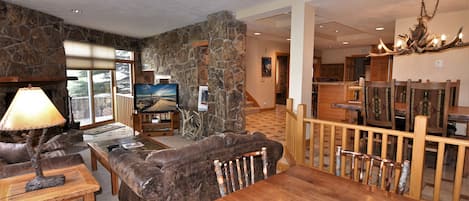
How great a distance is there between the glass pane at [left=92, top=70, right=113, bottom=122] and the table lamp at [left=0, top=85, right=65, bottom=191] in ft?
17.7

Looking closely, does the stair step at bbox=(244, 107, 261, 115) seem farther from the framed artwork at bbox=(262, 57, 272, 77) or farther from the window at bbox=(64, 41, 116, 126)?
the window at bbox=(64, 41, 116, 126)

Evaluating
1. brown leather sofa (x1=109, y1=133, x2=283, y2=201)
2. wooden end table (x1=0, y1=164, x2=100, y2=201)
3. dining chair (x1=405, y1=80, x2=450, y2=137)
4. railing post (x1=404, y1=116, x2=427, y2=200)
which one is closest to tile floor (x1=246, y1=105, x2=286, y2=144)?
dining chair (x1=405, y1=80, x2=450, y2=137)

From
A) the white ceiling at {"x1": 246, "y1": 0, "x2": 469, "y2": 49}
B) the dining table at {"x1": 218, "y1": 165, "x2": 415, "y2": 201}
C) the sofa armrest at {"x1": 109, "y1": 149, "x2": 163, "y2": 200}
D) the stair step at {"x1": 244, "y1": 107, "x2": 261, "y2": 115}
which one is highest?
the white ceiling at {"x1": 246, "y1": 0, "x2": 469, "y2": 49}

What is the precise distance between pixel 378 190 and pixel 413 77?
489cm

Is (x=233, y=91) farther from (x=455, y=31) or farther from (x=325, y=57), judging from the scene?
(x=325, y=57)

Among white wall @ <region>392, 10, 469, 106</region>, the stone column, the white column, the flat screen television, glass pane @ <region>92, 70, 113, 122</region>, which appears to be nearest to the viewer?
the white column

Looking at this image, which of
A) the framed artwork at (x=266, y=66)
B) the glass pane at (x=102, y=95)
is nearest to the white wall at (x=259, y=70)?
the framed artwork at (x=266, y=66)

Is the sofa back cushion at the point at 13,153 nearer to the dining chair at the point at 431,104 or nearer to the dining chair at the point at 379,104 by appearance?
the dining chair at the point at 379,104

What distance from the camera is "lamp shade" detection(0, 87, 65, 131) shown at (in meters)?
1.73

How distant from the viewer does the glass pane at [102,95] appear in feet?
22.5

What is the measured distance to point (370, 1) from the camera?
388cm

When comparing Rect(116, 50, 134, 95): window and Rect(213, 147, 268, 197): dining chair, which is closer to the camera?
Rect(213, 147, 268, 197): dining chair

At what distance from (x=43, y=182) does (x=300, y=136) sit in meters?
2.42

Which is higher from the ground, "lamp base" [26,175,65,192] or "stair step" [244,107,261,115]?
"lamp base" [26,175,65,192]
